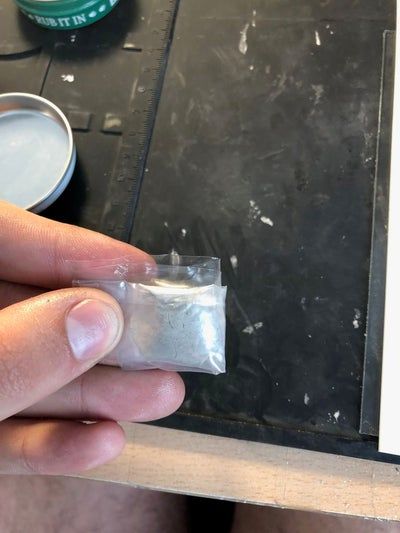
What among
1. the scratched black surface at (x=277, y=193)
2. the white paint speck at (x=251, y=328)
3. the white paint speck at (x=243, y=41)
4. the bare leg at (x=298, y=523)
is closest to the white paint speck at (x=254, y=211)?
the scratched black surface at (x=277, y=193)

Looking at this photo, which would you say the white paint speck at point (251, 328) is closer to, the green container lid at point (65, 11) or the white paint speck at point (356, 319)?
the white paint speck at point (356, 319)

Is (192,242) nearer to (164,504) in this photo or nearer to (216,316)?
(216,316)

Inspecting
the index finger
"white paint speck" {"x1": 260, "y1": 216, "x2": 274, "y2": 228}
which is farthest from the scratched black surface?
the index finger

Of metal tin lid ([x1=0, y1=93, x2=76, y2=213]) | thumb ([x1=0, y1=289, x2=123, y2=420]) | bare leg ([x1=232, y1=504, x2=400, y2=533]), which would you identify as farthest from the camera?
metal tin lid ([x1=0, y1=93, x2=76, y2=213])

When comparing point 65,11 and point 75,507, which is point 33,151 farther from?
point 75,507

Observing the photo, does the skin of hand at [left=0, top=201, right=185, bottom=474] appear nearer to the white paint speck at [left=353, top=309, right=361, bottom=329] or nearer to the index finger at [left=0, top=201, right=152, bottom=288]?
the index finger at [left=0, top=201, right=152, bottom=288]

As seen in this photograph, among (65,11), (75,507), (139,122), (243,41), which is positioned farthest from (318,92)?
(75,507)

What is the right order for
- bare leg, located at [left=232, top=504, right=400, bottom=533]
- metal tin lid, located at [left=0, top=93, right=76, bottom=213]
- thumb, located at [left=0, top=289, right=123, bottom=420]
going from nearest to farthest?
thumb, located at [left=0, top=289, right=123, bottom=420]
bare leg, located at [left=232, top=504, right=400, bottom=533]
metal tin lid, located at [left=0, top=93, right=76, bottom=213]
